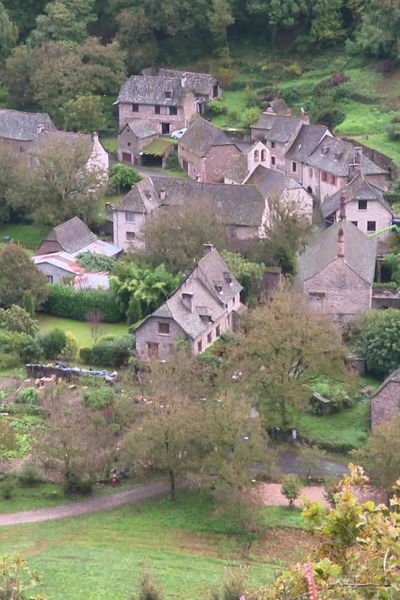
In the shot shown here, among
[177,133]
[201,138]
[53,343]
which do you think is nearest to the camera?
[53,343]

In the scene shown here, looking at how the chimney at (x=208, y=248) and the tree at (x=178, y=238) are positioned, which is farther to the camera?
the tree at (x=178, y=238)

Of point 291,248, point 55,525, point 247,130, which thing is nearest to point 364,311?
point 291,248

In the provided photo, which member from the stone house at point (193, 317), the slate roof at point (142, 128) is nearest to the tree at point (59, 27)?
the slate roof at point (142, 128)

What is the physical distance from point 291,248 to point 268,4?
32583 millimetres

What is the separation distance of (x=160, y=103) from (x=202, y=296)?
29460 millimetres

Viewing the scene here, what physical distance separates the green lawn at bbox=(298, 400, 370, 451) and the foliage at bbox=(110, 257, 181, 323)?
418 inches

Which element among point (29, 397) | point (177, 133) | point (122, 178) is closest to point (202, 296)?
point (29, 397)

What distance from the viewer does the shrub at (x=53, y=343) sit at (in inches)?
2029

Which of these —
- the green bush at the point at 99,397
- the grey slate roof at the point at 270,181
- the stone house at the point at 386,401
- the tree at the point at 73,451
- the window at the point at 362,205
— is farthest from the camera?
the grey slate roof at the point at 270,181

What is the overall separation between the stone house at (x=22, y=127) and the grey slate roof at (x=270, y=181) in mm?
15247

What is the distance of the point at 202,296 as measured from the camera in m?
51.2

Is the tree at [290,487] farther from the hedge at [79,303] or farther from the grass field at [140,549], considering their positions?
the hedge at [79,303]

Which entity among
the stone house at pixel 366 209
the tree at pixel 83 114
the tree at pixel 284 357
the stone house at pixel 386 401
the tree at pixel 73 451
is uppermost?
the tree at pixel 83 114

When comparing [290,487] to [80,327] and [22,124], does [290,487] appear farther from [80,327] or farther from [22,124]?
[22,124]
